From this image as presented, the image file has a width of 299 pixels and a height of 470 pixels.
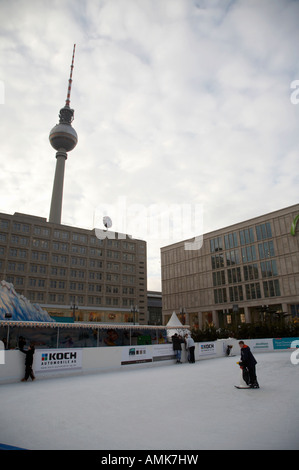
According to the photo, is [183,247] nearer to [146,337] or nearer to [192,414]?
[146,337]

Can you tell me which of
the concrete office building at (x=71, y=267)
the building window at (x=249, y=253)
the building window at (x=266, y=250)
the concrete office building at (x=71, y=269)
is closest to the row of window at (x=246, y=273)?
the building window at (x=266, y=250)

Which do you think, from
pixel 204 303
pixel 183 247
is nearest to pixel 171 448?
pixel 204 303

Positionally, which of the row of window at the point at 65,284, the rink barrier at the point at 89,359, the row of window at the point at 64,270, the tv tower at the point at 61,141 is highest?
the tv tower at the point at 61,141

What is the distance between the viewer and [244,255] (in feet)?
224

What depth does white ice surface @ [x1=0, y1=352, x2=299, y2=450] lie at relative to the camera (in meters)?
5.08

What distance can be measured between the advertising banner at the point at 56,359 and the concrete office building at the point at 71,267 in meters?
46.1

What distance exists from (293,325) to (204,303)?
4169 cm

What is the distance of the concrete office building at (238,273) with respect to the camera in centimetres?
5971

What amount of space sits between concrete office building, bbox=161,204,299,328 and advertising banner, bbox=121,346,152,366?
121 feet

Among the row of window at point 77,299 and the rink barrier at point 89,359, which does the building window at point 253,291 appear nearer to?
the row of window at point 77,299

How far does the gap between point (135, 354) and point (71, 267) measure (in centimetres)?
5444

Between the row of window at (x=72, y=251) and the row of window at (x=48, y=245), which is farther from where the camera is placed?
the row of window at (x=48, y=245)

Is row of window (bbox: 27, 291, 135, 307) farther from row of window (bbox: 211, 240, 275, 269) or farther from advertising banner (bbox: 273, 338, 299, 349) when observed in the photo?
advertising banner (bbox: 273, 338, 299, 349)
